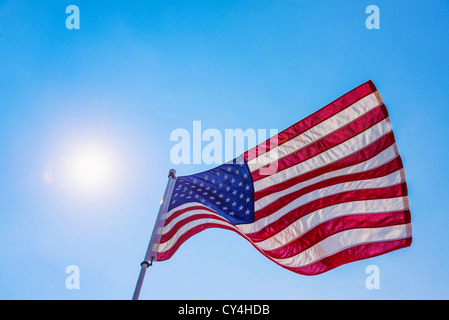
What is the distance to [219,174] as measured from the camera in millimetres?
9500

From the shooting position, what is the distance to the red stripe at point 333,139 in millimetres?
8344

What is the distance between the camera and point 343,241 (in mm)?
8203

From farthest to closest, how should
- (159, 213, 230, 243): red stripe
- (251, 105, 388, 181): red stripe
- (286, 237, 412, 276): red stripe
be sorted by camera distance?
1. (159, 213, 230, 243): red stripe
2. (251, 105, 388, 181): red stripe
3. (286, 237, 412, 276): red stripe

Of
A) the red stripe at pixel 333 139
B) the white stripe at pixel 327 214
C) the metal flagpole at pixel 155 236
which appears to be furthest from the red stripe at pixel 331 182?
the metal flagpole at pixel 155 236

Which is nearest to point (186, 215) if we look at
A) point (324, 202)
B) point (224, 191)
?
point (224, 191)

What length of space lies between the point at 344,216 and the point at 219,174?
11.2ft

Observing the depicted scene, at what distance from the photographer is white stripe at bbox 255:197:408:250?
8023mm

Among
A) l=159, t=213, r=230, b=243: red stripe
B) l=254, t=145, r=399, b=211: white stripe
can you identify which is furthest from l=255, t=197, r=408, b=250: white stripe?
l=159, t=213, r=230, b=243: red stripe

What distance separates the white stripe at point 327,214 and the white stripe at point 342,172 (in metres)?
0.74

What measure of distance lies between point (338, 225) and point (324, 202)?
25.3 inches

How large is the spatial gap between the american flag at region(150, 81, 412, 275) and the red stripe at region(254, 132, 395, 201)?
2cm

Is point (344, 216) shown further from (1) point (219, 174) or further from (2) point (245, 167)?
(1) point (219, 174)

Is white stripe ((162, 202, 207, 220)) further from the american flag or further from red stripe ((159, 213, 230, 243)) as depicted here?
red stripe ((159, 213, 230, 243))
